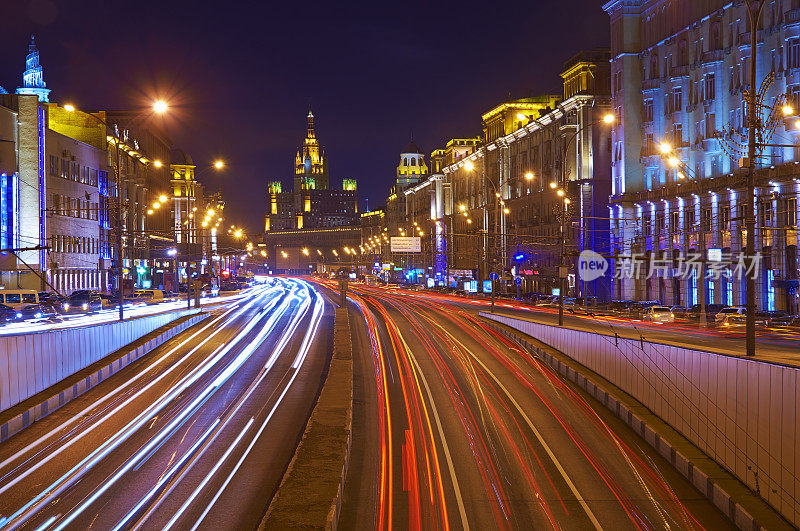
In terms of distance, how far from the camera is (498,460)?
1803cm

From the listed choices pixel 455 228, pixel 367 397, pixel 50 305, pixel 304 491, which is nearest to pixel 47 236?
pixel 50 305

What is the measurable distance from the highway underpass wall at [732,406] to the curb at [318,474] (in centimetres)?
778

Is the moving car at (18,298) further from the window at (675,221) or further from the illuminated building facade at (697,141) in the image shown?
the window at (675,221)

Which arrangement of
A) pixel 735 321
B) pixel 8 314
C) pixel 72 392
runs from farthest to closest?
pixel 8 314 < pixel 735 321 < pixel 72 392

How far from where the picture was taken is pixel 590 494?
50.8 ft

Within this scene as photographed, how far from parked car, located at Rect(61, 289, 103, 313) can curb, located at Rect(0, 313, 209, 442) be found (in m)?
15.2

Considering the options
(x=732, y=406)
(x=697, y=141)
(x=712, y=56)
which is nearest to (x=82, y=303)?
(x=697, y=141)

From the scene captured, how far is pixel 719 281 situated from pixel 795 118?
42.0ft

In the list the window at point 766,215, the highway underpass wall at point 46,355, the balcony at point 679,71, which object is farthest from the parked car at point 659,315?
the highway underpass wall at point 46,355

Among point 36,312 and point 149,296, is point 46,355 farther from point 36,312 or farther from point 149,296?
point 149,296

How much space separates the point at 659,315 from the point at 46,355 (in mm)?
36800

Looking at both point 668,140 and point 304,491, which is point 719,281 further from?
point 304,491

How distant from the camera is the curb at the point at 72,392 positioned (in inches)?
776

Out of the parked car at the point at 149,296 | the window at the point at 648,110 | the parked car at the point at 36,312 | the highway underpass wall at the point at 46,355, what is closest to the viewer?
the highway underpass wall at the point at 46,355
